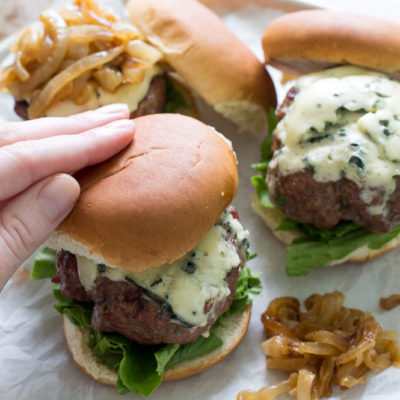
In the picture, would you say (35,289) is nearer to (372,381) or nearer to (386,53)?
(372,381)

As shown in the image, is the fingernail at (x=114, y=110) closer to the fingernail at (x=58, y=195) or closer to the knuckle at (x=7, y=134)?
the knuckle at (x=7, y=134)

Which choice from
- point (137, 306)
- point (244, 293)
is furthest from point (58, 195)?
point (244, 293)

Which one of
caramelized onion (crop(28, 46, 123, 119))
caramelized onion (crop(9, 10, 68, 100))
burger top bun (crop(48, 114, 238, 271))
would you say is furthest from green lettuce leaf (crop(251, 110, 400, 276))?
caramelized onion (crop(9, 10, 68, 100))

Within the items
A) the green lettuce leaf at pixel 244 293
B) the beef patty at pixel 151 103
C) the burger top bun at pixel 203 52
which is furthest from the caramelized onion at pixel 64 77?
the green lettuce leaf at pixel 244 293

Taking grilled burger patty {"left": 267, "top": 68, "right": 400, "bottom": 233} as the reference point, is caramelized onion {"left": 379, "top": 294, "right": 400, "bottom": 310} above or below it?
below

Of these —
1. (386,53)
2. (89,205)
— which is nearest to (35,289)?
(89,205)

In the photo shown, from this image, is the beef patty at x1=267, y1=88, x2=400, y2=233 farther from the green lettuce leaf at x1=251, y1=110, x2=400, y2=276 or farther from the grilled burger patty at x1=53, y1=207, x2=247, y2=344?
the grilled burger patty at x1=53, y1=207, x2=247, y2=344
